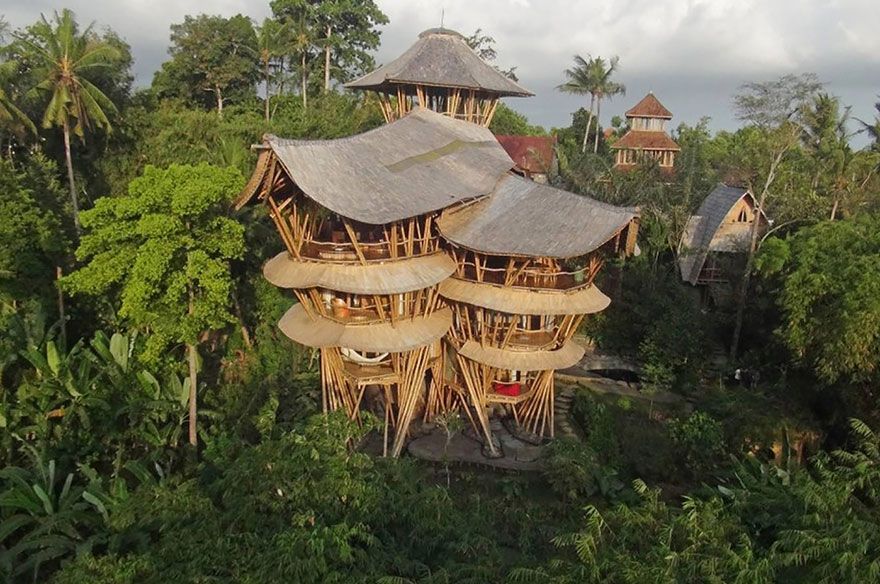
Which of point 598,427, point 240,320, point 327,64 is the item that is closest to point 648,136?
point 327,64

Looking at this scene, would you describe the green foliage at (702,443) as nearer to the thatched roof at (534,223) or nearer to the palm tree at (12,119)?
the thatched roof at (534,223)

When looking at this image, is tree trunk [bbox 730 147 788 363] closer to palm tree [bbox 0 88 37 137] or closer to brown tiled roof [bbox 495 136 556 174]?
brown tiled roof [bbox 495 136 556 174]

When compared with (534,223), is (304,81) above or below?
above

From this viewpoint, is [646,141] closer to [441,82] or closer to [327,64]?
[327,64]

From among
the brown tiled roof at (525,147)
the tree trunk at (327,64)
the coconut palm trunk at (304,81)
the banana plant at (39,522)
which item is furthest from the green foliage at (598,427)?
the tree trunk at (327,64)

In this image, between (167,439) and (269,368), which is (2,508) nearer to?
(167,439)

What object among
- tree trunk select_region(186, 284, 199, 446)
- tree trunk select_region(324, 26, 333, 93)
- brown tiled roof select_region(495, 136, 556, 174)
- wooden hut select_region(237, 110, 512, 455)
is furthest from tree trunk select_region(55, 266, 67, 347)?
brown tiled roof select_region(495, 136, 556, 174)

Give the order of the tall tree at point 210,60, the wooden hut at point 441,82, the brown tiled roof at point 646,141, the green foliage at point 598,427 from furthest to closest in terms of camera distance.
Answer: the brown tiled roof at point 646,141, the tall tree at point 210,60, the wooden hut at point 441,82, the green foliage at point 598,427
